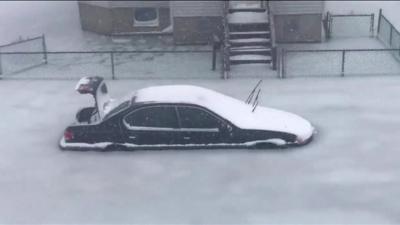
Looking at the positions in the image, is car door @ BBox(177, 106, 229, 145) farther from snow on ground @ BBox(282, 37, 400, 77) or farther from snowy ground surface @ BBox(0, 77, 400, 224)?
snow on ground @ BBox(282, 37, 400, 77)

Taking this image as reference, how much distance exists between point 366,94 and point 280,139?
180 inches

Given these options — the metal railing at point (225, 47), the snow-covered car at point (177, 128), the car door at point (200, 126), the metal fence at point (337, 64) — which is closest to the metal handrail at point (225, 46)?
the metal railing at point (225, 47)

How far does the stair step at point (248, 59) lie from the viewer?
20.0 meters

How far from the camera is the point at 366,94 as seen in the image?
17.0 meters

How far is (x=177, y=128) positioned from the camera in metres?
13.6

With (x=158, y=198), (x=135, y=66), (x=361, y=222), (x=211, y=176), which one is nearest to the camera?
(x=361, y=222)

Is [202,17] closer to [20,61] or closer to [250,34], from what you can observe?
[250,34]

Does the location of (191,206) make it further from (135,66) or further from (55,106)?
(135,66)

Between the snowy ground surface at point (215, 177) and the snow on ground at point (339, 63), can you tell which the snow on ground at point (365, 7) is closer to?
the snow on ground at point (339, 63)

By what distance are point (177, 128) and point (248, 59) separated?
7073 mm

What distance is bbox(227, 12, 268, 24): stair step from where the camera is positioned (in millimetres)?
21422

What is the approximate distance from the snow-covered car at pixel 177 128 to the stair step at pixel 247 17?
8091 mm

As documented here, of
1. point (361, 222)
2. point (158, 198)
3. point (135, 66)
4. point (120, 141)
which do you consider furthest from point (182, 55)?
point (361, 222)

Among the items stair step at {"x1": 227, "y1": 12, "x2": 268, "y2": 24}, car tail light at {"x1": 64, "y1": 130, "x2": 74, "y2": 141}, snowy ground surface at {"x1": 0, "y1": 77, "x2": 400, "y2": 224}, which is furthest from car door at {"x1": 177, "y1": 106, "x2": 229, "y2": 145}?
stair step at {"x1": 227, "y1": 12, "x2": 268, "y2": 24}
